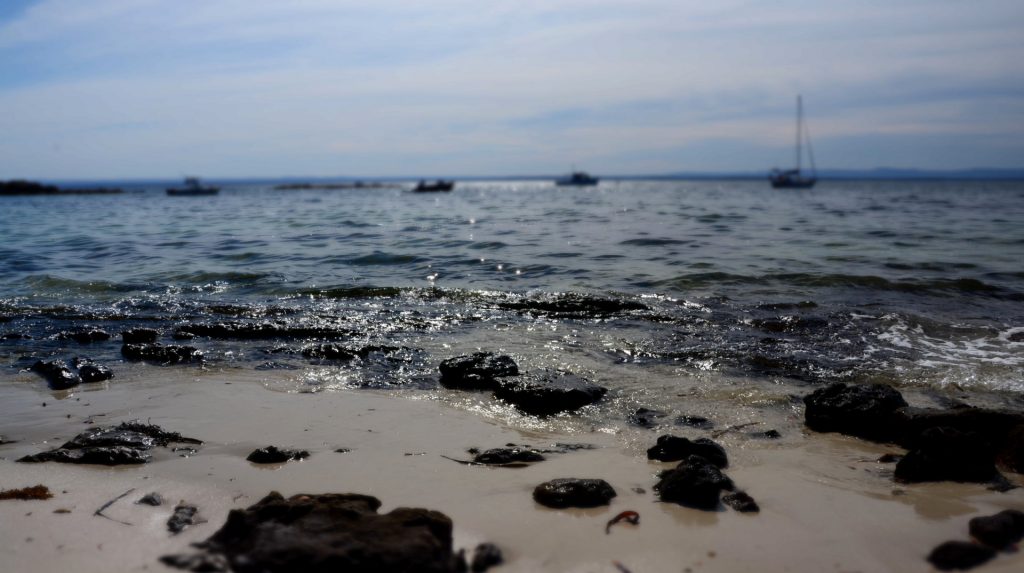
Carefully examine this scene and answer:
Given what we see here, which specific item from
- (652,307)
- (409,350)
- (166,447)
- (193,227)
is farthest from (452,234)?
(166,447)

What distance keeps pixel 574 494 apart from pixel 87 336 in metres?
7.38

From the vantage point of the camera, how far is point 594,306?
10.3 m

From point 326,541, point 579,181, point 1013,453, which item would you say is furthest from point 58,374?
point 579,181

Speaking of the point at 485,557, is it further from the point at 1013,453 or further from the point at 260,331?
the point at 260,331

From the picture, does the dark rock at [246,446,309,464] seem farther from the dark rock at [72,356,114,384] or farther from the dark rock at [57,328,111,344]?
the dark rock at [57,328,111,344]

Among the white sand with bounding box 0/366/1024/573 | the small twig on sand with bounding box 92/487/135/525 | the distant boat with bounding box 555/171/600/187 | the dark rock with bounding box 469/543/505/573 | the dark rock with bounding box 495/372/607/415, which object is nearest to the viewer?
the dark rock with bounding box 469/543/505/573

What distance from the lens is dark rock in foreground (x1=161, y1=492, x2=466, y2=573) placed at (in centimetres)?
302

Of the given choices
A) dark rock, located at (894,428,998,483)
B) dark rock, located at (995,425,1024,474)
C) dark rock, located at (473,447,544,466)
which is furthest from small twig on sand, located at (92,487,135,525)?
dark rock, located at (995,425,1024,474)

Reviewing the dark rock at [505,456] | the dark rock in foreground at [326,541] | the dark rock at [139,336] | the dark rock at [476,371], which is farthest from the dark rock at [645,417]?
the dark rock at [139,336]

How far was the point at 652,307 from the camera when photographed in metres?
10.3

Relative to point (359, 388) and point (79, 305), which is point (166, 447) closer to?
point (359, 388)

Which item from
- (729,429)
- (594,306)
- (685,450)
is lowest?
(729,429)

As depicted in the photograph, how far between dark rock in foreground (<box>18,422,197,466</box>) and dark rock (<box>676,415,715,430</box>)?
3579 millimetres

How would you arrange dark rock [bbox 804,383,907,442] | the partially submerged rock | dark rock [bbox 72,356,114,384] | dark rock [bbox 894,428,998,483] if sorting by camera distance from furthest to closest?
1. dark rock [bbox 72,356,114,384]
2. dark rock [bbox 804,383,907,442]
3. dark rock [bbox 894,428,998,483]
4. the partially submerged rock
